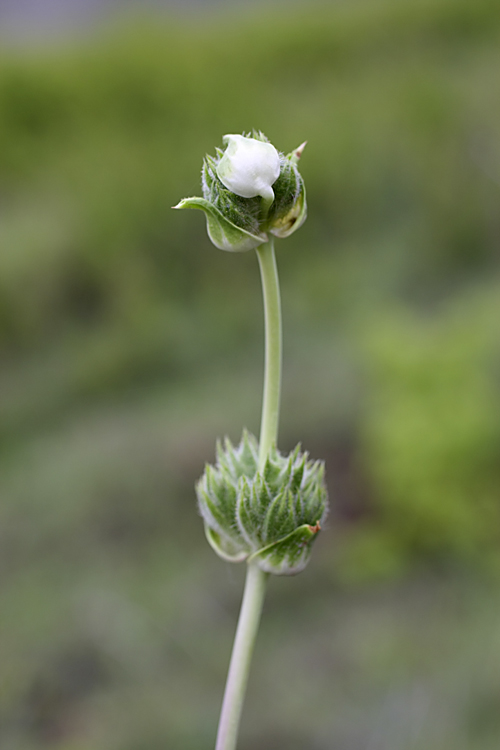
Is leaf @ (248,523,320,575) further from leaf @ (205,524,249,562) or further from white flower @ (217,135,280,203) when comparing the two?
white flower @ (217,135,280,203)

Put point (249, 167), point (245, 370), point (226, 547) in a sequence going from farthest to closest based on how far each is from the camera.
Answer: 1. point (245, 370)
2. point (226, 547)
3. point (249, 167)

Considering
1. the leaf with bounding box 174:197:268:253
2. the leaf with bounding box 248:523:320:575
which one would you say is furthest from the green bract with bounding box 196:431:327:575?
the leaf with bounding box 174:197:268:253

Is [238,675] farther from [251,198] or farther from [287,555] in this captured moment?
[251,198]

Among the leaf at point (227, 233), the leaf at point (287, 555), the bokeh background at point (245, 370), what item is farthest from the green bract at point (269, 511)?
the bokeh background at point (245, 370)

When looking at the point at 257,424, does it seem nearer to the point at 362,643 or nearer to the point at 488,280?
the point at 362,643

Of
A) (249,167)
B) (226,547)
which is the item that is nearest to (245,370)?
(226,547)
